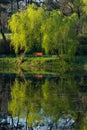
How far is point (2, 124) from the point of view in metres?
17.3

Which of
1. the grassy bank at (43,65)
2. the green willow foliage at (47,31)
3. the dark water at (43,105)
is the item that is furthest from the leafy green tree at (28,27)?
the dark water at (43,105)

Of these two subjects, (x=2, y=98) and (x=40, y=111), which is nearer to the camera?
(x=40, y=111)

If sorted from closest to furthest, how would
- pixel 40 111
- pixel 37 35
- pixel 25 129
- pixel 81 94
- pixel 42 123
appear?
1. pixel 25 129
2. pixel 42 123
3. pixel 40 111
4. pixel 81 94
5. pixel 37 35

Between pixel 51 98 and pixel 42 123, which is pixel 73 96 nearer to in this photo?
pixel 51 98

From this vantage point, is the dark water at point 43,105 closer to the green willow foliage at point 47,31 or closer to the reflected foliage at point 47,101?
the reflected foliage at point 47,101

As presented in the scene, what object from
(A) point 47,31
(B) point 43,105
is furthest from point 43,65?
(B) point 43,105

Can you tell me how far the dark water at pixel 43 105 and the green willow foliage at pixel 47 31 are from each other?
12.4m

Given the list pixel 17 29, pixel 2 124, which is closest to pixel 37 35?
pixel 17 29

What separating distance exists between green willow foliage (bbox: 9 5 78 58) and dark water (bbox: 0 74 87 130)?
12.4 meters

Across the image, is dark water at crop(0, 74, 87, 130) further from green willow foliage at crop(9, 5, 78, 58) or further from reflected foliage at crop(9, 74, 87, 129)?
green willow foliage at crop(9, 5, 78, 58)

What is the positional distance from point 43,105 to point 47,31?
25.3 meters

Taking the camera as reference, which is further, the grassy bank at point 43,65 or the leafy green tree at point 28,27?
the leafy green tree at point 28,27

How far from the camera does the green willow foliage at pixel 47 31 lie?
1828 inches

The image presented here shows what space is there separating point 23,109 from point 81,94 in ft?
22.0
